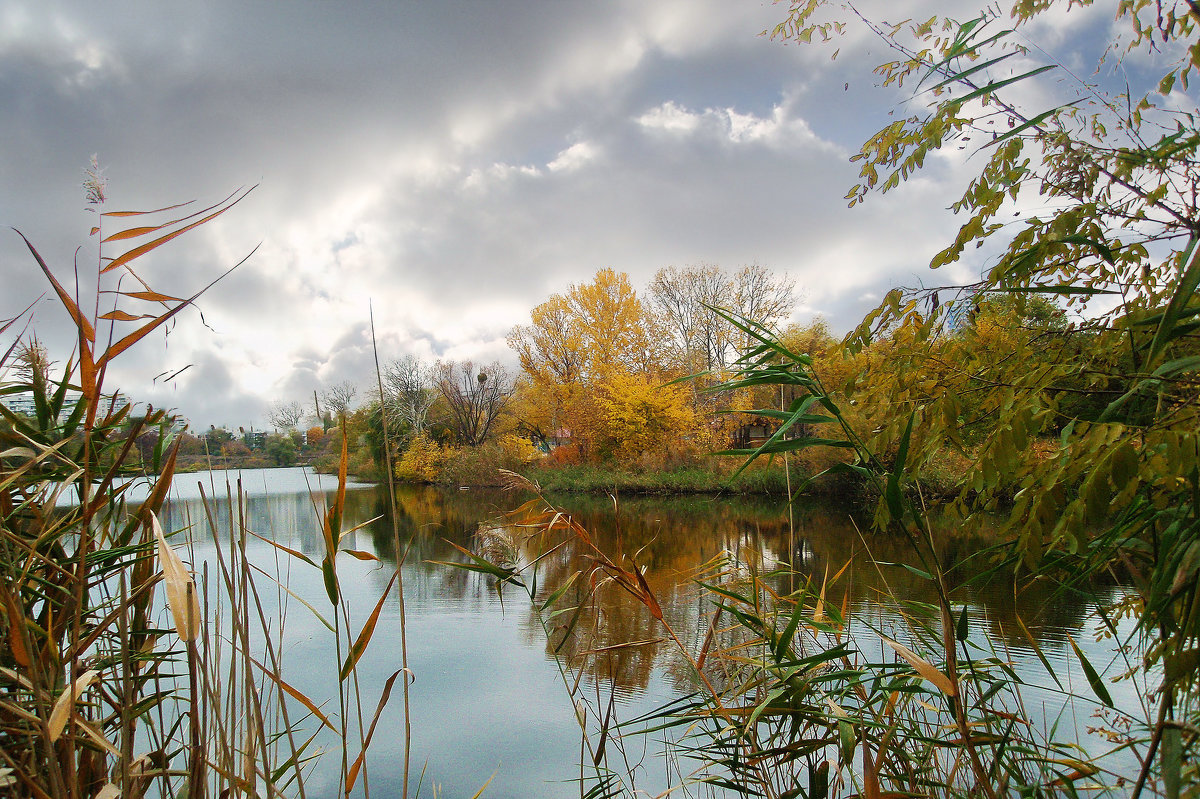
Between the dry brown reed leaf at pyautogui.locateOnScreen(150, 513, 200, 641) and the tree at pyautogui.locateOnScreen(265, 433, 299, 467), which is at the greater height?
the tree at pyautogui.locateOnScreen(265, 433, 299, 467)

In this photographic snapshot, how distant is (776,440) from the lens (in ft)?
3.74

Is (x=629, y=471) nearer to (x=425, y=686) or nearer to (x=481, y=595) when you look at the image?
(x=481, y=595)

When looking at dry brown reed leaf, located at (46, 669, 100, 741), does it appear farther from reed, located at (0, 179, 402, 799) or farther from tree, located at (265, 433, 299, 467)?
tree, located at (265, 433, 299, 467)

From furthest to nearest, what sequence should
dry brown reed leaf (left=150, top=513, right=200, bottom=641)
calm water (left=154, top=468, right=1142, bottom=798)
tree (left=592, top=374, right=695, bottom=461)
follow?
tree (left=592, top=374, right=695, bottom=461) < calm water (left=154, top=468, right=1142, bottom=798) < dry brown reed leaf (left=150, top=513, right=200, bottom=641)

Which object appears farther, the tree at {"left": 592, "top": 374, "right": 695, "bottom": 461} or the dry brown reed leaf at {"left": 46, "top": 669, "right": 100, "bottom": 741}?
the tree at {"left": 592, "top": 374, "right": 695, "bottom": 461}

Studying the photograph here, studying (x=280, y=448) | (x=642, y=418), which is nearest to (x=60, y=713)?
(x=280, y=448)

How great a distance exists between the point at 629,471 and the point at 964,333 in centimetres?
1729

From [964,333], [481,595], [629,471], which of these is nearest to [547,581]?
[481,595]

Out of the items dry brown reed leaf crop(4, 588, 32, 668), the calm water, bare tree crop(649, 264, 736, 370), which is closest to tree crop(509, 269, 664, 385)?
bare tree crop(649, 264, 736, 370)

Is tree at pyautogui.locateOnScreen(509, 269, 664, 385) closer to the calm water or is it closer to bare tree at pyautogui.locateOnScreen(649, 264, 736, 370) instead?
bare tree at pyautogui.locateOnScreen(649, 264, 736, 370)

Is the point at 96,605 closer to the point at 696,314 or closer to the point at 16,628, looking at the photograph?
the point at 16,628

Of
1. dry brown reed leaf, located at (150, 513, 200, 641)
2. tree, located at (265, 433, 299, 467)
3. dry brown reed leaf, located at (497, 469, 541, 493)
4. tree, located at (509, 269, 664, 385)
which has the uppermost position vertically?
tree, located at (509, 269, 664, 385)

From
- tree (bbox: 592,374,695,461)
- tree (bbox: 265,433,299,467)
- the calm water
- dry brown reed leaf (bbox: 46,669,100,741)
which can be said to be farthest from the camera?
tree (bbox: 592,374,695,461)

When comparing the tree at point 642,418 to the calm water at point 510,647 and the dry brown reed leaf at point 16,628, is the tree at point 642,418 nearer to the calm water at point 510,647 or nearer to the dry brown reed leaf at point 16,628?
the calm water at point 510,647
